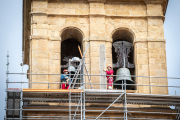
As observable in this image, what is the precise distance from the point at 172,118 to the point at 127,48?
173 inches

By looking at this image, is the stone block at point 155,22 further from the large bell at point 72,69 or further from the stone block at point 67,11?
the large bell at point 72,69

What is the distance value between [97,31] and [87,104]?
395cm

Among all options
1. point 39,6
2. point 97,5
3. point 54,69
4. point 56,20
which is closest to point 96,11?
point 97,5

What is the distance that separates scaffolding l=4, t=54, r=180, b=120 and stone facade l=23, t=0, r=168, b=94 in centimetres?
129

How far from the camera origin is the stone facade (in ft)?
93.5

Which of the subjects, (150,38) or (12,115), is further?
(150,38)

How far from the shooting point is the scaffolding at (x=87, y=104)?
26.0 meters

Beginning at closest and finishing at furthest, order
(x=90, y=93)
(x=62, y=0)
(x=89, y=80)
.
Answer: (x=90, y=93) → (x=89, y=80) → (x=62, y=0)

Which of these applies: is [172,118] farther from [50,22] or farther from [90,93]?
[50,22]

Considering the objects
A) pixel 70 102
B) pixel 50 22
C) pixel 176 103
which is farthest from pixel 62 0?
pixel 176 103

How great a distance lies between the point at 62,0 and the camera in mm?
29938

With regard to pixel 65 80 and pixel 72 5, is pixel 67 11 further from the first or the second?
pixel 65 80

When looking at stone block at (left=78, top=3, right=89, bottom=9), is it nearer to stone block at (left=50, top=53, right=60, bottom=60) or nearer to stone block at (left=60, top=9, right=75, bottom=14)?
stone block at (left=60, top=9, right=75, bottom=14)

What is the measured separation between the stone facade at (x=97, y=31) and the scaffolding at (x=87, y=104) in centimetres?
129
